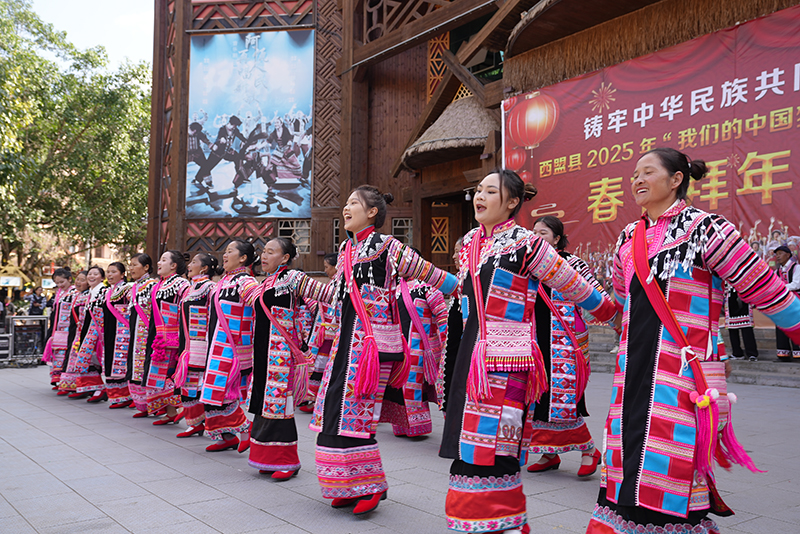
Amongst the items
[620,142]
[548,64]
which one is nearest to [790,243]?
[620,142]

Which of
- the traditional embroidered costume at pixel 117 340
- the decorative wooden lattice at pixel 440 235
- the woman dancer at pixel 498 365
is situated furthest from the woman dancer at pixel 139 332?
the decorative wooden lattice at pixel 440 235

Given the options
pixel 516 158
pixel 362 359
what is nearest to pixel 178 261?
pixel 362 359

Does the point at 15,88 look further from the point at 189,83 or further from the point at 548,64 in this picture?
the point at 548,64

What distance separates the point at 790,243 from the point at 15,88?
15056 mm

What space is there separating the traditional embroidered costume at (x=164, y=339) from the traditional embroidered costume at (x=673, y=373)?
4.62 metres

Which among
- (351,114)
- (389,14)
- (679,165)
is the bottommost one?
(679,165)

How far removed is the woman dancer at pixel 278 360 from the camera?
4160mm

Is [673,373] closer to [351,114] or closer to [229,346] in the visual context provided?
[229,346]

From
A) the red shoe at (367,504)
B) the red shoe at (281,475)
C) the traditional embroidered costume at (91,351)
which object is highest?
the traditional embroidered costume at (91,351)

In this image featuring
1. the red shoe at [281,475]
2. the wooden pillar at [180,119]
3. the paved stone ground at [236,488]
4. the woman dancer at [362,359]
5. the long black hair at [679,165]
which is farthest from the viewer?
the wooden pillar at [180,119]

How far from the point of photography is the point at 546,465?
14.2 ft

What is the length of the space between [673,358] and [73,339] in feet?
25.8

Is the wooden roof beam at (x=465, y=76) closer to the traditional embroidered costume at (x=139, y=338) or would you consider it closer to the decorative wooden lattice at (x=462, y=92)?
the decorative wooden lattice at (x=462, y=92)

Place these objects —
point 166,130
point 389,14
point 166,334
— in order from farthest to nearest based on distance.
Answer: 1. point 166,130
2. point 389,14
3. point 166,334
